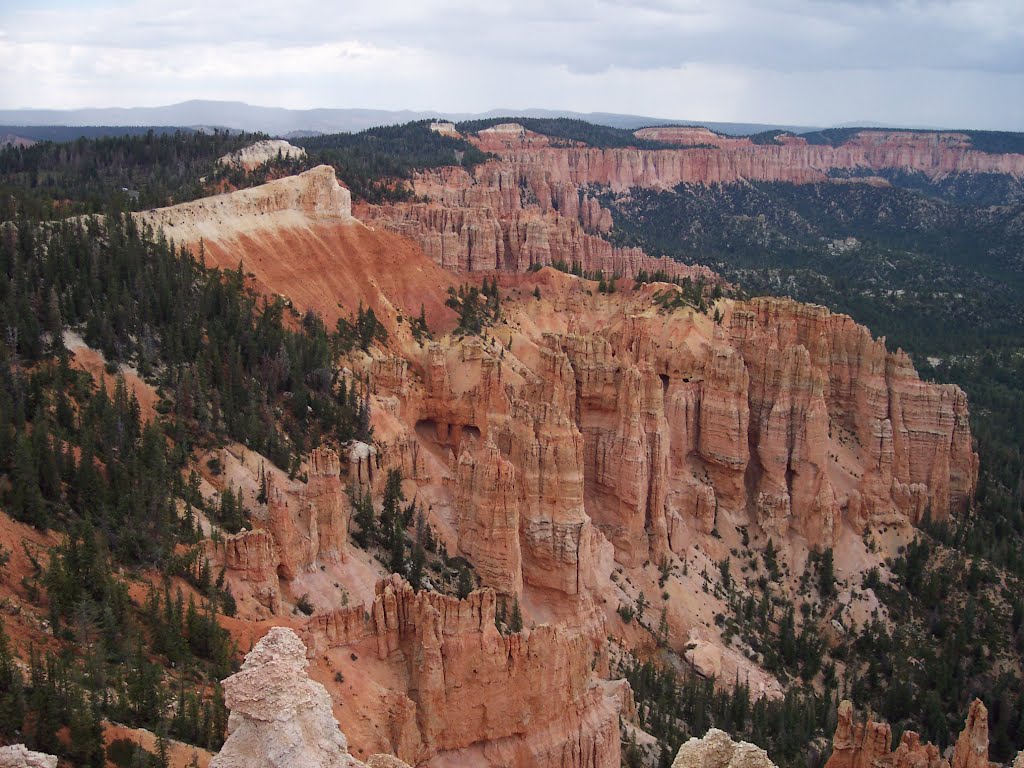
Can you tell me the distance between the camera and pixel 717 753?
698 inches

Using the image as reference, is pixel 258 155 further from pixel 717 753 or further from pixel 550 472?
pixel 717 753

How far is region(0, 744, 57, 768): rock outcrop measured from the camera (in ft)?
45.3

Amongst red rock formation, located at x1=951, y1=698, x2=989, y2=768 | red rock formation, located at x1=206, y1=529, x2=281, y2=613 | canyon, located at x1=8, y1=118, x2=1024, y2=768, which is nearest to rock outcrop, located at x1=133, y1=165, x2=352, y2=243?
canyon, located at x1=8, y1=118, x2=1024, y2=768

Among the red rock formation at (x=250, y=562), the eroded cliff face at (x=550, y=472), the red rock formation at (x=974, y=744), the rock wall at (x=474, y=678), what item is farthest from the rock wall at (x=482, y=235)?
the red rock formation at (x=974, y=744)

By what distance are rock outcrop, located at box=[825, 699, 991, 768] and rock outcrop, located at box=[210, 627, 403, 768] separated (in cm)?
1890

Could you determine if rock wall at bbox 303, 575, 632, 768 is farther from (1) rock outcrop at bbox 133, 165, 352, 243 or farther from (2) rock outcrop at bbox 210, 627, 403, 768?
(1) rock outcrop at bbox 133, 165, 352, 243

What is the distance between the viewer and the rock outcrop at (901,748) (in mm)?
29062

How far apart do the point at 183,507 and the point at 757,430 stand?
120ft

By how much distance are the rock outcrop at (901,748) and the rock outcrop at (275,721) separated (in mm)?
18901

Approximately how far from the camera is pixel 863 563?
55.1 metres

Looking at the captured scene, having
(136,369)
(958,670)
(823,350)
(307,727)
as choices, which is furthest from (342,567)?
(823,350)

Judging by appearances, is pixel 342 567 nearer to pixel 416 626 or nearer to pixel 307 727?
pixel 416 626

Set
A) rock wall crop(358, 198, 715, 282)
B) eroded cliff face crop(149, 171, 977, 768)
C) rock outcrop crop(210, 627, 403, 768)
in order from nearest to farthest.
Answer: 1. rock outcrop crop(210, 627, 403, 768)
2. eroded cliff face crop(149, 171, 977, 768)
3. rock wall crop(358, 198, 715, 282)

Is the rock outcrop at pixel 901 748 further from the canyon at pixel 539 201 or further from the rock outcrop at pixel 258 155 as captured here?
the rock outcrop at pixel 258 155
